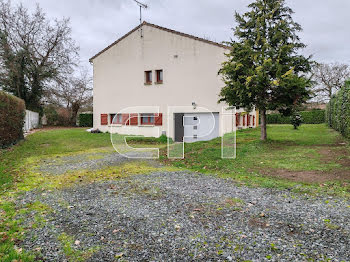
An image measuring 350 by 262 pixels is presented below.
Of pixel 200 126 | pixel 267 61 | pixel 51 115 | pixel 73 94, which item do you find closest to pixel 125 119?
pixel 200 126

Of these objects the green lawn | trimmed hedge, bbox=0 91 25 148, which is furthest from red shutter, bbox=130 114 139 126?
the green lawn

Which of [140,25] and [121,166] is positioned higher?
[140,25]

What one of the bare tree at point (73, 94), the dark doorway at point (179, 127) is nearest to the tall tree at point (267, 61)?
the dark doorway at point (179, 127)

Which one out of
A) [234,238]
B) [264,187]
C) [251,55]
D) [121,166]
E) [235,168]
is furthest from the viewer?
[251,55]

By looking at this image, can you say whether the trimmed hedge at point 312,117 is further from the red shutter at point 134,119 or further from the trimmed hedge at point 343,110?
the red shutter at point 134,119

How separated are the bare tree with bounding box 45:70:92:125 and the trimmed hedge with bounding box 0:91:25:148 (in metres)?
14.7

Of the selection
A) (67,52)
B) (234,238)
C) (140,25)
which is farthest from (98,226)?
(67,52)

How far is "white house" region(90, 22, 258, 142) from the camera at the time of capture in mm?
14078

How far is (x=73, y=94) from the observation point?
96.7 ft

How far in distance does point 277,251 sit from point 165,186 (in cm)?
297

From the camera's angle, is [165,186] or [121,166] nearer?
[165,186]

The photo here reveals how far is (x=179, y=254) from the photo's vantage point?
265cm

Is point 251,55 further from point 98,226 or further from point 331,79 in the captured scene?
point 331,79

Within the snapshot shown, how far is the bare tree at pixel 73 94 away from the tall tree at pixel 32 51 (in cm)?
89
